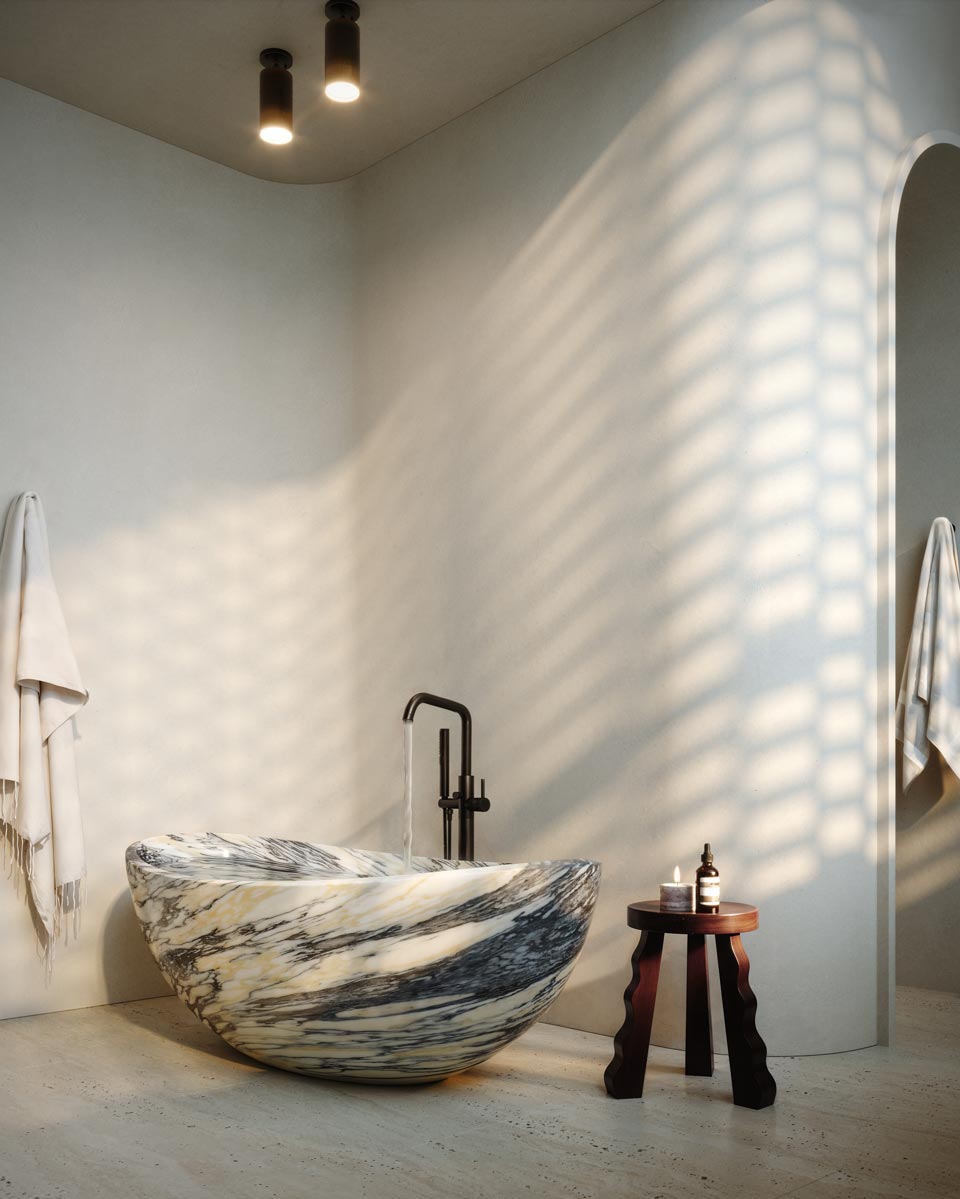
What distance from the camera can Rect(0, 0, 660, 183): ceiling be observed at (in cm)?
302

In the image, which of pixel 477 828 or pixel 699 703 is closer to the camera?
pixel 699 703

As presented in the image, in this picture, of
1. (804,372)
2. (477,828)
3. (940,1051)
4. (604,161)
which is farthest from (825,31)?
(940,1051)

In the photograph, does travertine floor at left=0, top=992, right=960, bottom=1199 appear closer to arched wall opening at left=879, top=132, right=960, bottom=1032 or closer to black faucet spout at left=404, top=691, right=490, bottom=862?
black faucet spout at left=404, top=691, right=490, bottom=862

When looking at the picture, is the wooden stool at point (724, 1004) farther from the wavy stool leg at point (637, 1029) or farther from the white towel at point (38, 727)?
the white towel at point (38, 727)

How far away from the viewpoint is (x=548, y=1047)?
280 centimetres

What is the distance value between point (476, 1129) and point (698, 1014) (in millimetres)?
626

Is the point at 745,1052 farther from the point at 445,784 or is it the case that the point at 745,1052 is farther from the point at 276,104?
the point at 276,104

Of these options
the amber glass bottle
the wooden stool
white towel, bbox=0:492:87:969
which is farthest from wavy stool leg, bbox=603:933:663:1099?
white towel, bbox=0:492:87:969

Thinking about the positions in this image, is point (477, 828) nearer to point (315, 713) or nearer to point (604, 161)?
point (315, 713)

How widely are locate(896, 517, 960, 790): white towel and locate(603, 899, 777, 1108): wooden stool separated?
45.8 inches

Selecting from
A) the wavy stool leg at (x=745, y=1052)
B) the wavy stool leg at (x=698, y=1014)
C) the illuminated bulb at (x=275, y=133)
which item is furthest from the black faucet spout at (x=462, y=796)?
the illuminated bulb at (x=275, y=133)

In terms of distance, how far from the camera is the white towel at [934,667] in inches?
131

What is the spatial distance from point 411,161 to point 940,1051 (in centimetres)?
307

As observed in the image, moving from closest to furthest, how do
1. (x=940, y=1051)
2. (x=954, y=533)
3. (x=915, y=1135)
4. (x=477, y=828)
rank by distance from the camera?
1. (x=915, y=1135)
2. (x=940, y=1051)
3. (x=477, y=828)
4. (x=954, y=533)
